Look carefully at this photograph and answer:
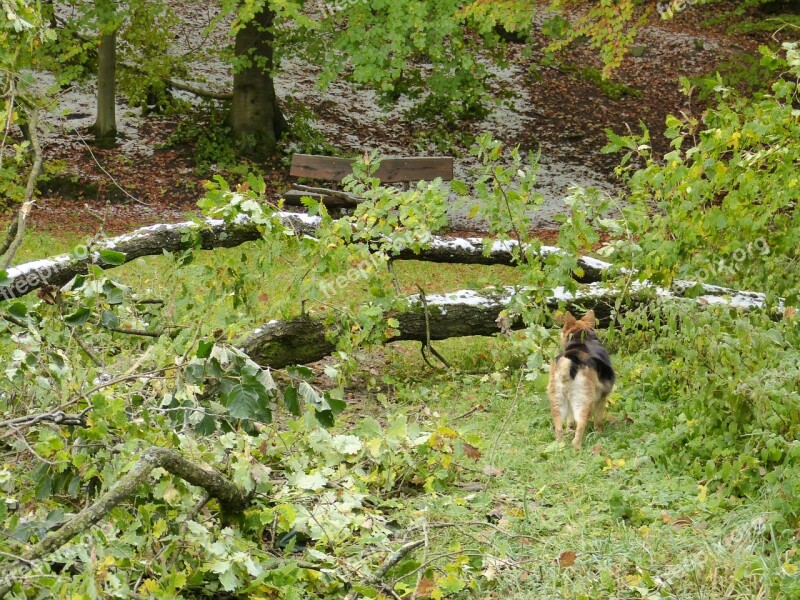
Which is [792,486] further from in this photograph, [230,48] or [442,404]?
[230,48]

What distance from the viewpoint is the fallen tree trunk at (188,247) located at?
7512mm

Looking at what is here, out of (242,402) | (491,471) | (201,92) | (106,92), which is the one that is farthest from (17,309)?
(201,92)

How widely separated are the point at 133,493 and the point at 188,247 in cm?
502

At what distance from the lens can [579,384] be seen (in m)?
6.28

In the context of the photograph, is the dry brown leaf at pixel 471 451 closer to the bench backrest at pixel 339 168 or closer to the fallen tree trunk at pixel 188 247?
the fallen tree trunk at pixel 188 247

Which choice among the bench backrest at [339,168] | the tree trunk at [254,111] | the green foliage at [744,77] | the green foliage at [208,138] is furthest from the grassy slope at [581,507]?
the green foliage at [744,77]

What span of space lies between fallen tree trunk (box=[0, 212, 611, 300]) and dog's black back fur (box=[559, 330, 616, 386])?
48.4 inches

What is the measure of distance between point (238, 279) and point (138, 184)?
9948mm

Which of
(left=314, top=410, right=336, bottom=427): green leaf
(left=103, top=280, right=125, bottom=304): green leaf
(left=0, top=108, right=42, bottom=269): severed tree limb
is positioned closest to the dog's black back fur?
(left=314, top=410, right=336, bottom=427): green leaf

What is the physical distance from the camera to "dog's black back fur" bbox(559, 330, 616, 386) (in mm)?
6332

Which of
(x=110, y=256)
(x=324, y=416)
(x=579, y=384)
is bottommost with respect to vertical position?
(x=579, y=384)

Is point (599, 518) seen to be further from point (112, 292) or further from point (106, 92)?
point (106, 92)

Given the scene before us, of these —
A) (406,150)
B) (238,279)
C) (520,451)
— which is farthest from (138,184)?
(520,451)

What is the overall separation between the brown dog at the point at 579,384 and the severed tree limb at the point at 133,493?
2.61m
